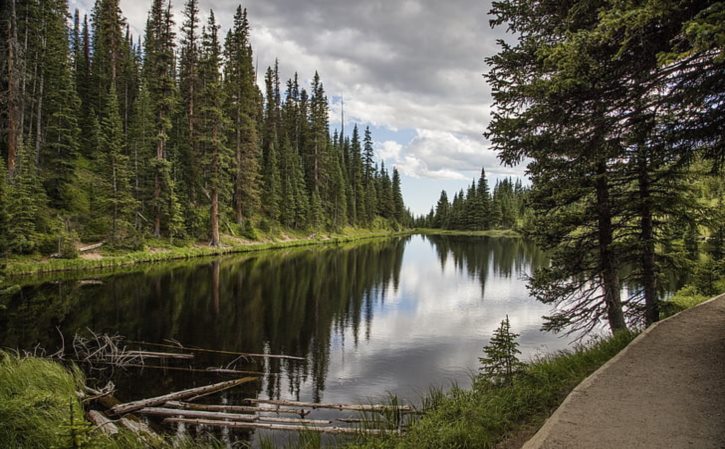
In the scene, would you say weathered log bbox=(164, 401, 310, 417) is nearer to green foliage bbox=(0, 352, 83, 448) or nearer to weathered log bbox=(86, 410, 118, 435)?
weathered log bbox=(86, 410, 118, 435)

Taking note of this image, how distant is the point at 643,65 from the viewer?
621cm

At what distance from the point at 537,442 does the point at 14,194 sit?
29085mm

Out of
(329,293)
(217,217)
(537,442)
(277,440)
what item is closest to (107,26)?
(217,217)

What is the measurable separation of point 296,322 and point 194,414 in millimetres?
9611

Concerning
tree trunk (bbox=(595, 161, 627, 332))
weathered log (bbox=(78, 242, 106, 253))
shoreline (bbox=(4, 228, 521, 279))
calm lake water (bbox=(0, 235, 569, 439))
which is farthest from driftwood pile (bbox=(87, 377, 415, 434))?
weathered log (bbox=(78, 242, 106, 253))

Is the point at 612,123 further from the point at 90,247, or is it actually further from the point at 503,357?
the point at 90,247

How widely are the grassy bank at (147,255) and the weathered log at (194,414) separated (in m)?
12.6

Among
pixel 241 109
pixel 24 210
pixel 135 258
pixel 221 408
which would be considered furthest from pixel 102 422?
pixel 241 109

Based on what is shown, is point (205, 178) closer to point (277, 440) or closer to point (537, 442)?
point (277, 440)

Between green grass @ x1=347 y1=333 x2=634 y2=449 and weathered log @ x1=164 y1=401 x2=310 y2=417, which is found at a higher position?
green grass @ x1=347 y1=333 x2=634 y2=449

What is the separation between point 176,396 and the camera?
941cm

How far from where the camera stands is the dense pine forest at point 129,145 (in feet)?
87.9

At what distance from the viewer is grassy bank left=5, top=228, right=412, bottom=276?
78.3 ft

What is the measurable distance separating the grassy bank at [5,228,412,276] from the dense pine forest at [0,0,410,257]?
91 cm
